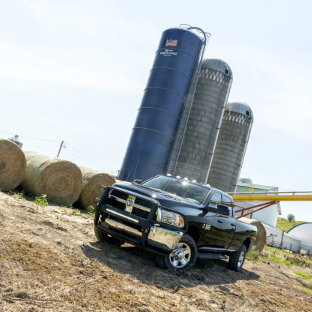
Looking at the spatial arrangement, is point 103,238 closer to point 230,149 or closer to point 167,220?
point 167,220

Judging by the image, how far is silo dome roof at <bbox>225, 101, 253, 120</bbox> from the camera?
34.2m

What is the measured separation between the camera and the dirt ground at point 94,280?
3.39 meters

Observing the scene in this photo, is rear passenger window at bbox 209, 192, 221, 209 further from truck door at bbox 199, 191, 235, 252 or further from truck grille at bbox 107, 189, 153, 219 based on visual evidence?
truck grille at bbox 107, 189, 153, 219

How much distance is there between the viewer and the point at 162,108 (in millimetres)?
25906

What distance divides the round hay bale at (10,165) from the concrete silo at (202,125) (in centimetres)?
1871

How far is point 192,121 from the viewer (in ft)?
95.3

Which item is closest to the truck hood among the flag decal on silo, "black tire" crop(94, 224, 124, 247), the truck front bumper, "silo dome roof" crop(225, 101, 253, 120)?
the truck front bumper

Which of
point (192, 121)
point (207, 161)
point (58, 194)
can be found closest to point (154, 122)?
point (192, 121)

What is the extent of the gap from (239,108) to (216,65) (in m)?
6.33

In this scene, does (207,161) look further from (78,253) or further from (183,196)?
(78,253)

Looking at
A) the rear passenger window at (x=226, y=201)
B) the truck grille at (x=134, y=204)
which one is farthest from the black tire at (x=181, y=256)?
the rear passenger window at (x=226, y=201)

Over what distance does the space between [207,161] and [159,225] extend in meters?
24.2

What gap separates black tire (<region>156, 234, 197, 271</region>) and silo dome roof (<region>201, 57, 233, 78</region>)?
26083 millimetres

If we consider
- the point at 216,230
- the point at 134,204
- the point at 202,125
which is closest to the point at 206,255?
the point at 216,230
